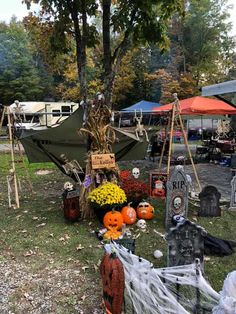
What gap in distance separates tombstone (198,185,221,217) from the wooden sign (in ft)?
5.24

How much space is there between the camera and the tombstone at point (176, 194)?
5203 mm

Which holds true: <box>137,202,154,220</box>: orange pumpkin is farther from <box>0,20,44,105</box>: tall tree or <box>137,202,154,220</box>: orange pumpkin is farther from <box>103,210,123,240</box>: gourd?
<box>0,20,44,105</box>: tall tree

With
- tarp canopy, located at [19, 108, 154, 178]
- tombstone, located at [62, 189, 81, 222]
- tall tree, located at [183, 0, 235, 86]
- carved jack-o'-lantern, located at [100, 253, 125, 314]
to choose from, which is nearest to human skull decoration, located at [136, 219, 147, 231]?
tombstone, located at [62, 189, 81, 222]

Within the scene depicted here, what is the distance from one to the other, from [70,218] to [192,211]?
84.3 inches

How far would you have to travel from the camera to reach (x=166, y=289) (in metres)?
2.43

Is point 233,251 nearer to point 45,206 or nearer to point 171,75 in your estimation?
point 45,206

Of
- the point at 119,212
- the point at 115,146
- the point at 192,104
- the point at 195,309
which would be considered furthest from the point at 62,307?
the point at 192,104

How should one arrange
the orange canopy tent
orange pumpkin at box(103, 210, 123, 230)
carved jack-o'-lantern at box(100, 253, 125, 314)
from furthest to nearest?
the orange canopy tent < orange pumpkin at box(103, 210, 123, 230) < carved jack-o'-lantern at box(100, 253, 125, 314)

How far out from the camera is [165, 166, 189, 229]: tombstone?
5.20m

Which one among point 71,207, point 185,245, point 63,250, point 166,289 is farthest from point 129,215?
point 166,289

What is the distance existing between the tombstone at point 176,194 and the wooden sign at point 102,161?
1.09 metres

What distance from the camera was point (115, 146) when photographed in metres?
7.01

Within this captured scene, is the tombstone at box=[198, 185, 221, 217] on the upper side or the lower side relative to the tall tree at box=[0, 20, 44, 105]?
lower

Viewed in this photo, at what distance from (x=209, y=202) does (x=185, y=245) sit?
7.73ft
